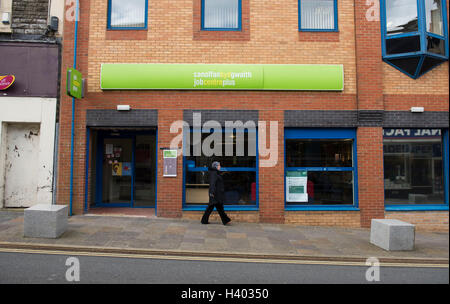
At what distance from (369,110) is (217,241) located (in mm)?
6183

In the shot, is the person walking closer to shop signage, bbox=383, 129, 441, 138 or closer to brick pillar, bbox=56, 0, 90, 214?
brick pillar, bbox=56, 0, 90, 214

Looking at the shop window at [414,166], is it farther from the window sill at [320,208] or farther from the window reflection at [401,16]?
the window reflection at [401,16]

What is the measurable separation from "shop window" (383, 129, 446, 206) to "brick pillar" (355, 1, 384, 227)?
0.52 metres

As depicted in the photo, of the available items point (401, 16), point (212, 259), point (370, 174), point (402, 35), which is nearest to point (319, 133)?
point (370, 174)

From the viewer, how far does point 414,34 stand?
8.52 meters

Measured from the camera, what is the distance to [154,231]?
7074 mm

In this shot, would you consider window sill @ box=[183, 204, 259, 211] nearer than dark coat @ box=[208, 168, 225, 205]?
No

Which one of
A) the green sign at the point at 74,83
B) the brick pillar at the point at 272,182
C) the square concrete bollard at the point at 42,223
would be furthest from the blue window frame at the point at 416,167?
the green sign at the point at 74,83

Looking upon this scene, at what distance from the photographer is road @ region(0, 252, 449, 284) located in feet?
14.4

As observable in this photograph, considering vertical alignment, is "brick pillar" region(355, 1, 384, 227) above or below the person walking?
above

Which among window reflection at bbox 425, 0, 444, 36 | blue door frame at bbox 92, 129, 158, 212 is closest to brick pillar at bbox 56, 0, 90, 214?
blue door frame at bbox 92, 129, 158, 212

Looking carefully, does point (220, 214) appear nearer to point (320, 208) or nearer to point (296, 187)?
point (296, 187)

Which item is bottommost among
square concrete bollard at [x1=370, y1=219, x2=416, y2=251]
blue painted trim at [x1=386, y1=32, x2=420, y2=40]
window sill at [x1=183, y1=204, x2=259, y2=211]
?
square concrete bollard at [x1=370, y1=219, x2=416, y2=251]

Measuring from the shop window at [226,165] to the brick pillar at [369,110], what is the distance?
3349 mm
